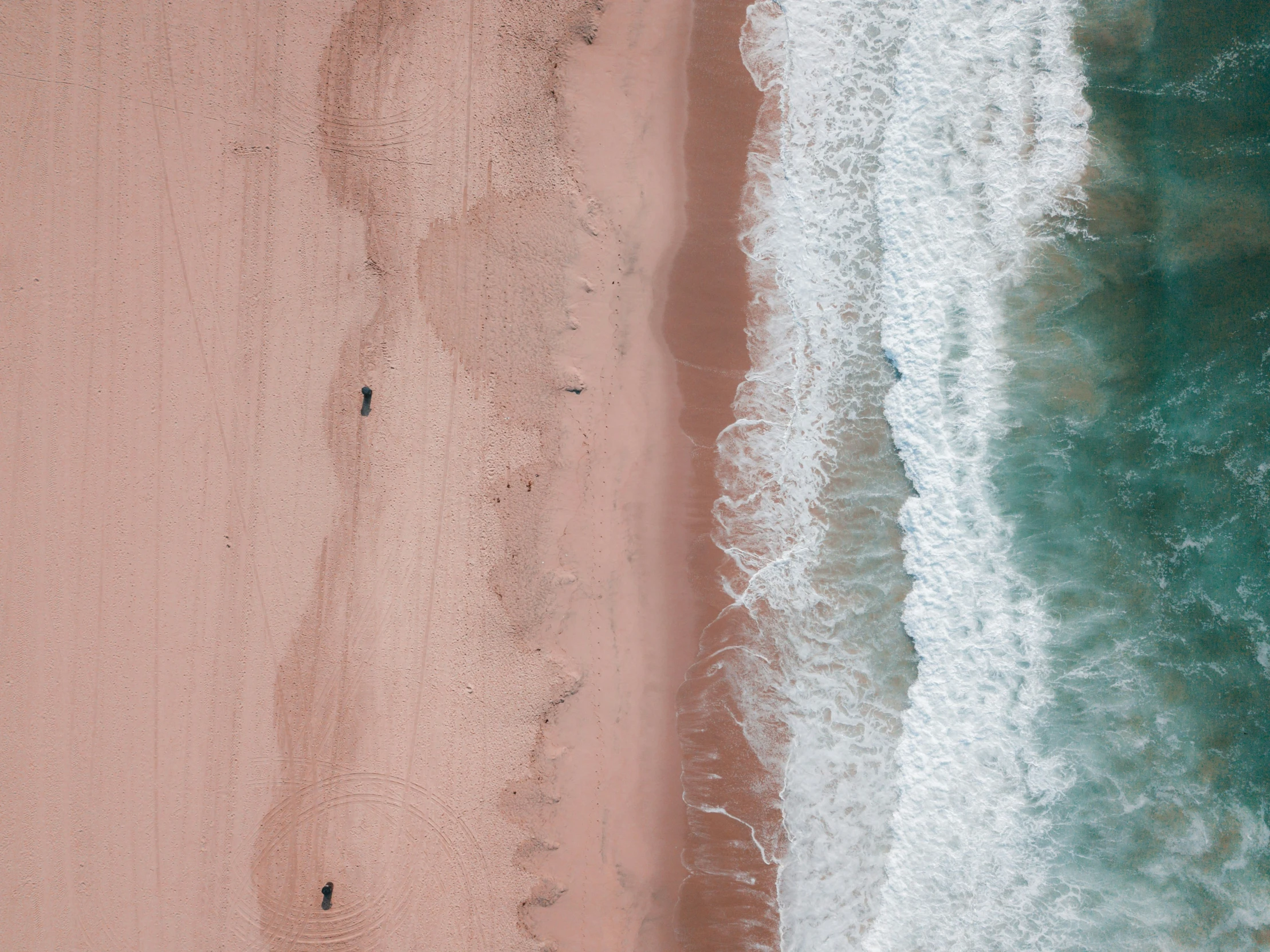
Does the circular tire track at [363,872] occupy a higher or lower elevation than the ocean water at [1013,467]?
lower

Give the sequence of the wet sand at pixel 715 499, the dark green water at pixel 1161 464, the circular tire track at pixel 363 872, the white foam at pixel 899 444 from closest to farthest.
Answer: the circular tire track at pixel 363 872 → the wet sand at pixel 715 499 → the white foam at pixel 899 444 → the dark green water at pixel 1161 464

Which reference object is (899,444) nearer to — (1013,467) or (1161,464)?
(1013,467)

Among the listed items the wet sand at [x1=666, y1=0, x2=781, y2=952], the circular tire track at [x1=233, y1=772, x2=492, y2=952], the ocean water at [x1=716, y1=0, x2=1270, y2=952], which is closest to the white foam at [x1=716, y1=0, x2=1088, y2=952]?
the ocean water at [x1=716, y1=0, x2=1270, y2=952]

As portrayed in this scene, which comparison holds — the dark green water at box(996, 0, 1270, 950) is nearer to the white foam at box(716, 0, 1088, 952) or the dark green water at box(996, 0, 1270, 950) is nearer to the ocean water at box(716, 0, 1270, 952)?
the ocean water at box(716, 0, 1270, 952)

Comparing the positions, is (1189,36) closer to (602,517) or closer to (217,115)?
(602,517)

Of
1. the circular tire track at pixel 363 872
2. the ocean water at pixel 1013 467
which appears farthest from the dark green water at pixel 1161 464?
the circular tire track at pixel 363 872

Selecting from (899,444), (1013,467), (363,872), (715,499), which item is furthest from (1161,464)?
(363,872)

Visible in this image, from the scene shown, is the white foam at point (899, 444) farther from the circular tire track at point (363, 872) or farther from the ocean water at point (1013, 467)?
the circular tire track at point (363, 872)
